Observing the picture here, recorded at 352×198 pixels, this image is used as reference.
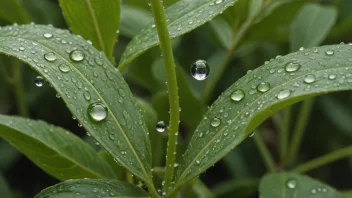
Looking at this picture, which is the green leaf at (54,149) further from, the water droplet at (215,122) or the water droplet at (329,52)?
the water droplet at (329,52)

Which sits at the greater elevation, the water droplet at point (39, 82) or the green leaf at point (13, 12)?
the green leaf at point (13, 12)

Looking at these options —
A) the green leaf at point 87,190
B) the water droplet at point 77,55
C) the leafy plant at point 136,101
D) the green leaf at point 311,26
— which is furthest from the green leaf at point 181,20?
the green leaf at point 311,26

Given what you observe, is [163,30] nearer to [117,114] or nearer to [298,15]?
[117,114]

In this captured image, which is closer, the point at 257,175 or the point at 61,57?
the point at 61,57

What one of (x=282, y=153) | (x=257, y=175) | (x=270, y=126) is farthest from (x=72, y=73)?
(x=270, y=126)

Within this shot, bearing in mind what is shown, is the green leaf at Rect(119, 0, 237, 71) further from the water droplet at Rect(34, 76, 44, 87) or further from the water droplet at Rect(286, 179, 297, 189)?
the water droplet at Rect(286, 179, 297, 189)

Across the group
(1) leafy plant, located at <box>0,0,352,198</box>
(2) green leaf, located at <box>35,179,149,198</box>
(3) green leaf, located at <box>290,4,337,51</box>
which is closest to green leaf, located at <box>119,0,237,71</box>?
(1) leafy plant, located at <box>0,0,352,198</box>

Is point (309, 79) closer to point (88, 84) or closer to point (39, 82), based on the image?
point (88, 84)
